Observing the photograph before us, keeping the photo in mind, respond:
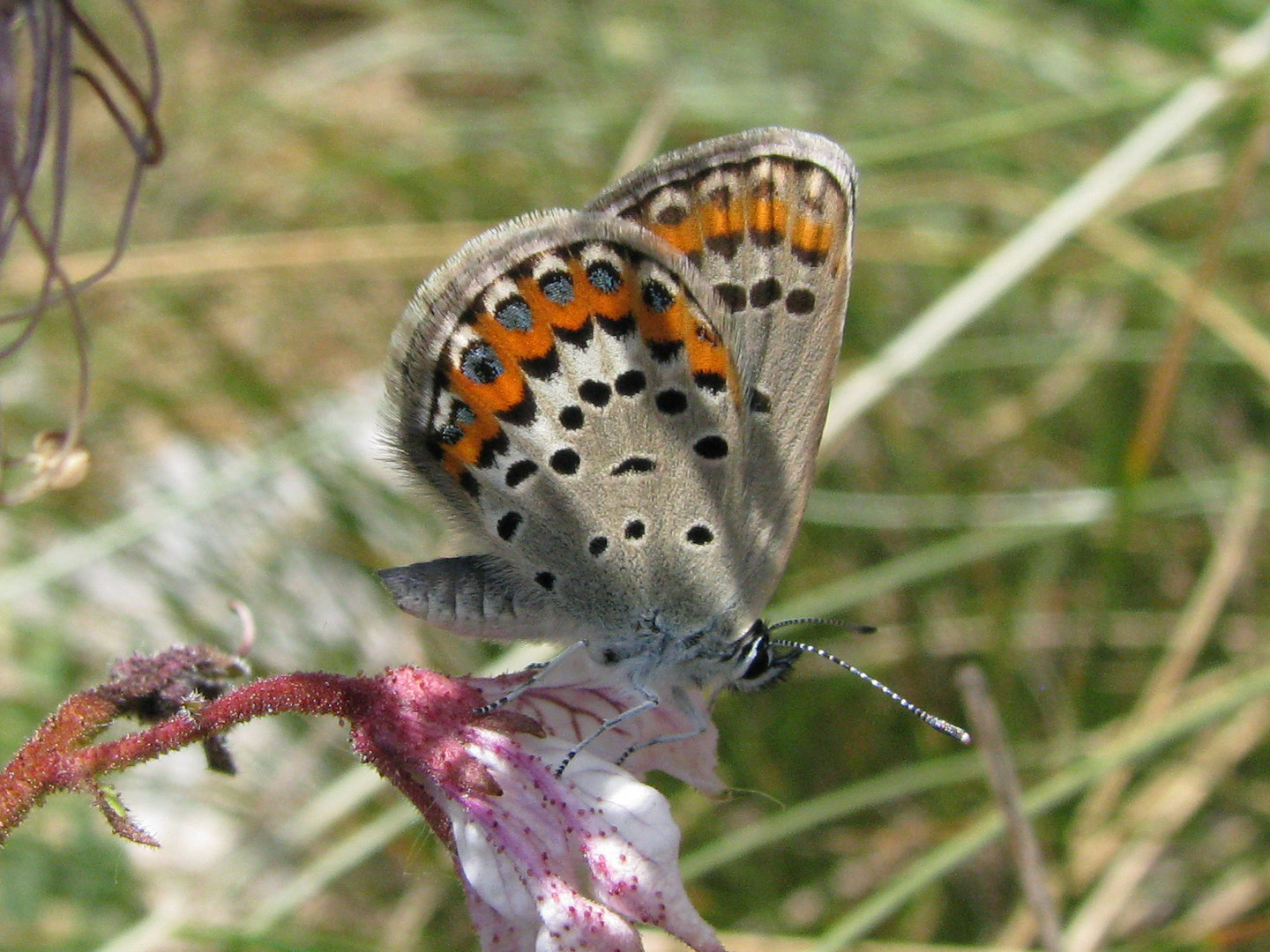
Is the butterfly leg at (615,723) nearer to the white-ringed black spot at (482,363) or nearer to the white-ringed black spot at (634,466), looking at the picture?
the white-ringed black spot at (634,466)

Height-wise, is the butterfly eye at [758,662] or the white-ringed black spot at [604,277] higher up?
the white-ringed black spot at [604,277]

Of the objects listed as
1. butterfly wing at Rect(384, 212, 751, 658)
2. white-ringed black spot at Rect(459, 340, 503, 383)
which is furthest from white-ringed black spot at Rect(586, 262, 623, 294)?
white-ringed black spot at Rect(459, 340, 503, 383)

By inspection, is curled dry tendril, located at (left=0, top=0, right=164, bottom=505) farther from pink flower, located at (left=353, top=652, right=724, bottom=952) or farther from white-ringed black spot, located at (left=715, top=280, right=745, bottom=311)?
white-ringed black spot, located at (left=715, top=280, right=745, bottom=311)

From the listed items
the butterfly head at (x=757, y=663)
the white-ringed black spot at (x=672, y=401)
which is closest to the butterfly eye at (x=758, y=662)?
the butterfly head at (x=757, y=663)

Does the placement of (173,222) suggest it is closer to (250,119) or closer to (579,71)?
(250,119)

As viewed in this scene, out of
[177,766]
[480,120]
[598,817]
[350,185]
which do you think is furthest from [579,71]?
[598,817]

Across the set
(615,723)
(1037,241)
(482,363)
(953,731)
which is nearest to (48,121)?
(482,363)
